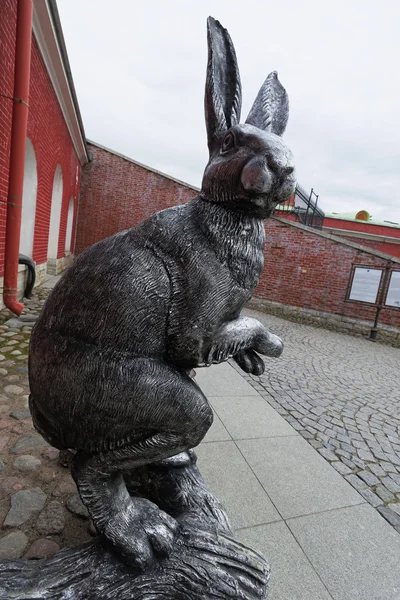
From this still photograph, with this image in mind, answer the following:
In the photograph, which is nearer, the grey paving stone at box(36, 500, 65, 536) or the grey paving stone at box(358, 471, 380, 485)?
the grey paving stone at box(36, 500, 65, 536)

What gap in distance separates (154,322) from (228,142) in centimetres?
66

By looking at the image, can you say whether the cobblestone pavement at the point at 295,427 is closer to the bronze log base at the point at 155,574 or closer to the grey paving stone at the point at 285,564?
the bronze log base at the point at 155,574

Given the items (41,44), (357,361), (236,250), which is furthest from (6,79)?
Answer: (357,361)

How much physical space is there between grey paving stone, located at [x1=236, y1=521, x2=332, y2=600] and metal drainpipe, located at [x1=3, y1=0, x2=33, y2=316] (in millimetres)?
4189

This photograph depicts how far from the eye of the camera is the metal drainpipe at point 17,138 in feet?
14.6

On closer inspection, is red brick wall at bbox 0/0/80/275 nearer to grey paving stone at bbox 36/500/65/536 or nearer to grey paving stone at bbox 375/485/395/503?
grey paving stone at bbox 36/500/65/536

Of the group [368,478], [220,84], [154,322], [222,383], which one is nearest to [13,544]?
[154,322]

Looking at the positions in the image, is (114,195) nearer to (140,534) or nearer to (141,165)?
(141,165)

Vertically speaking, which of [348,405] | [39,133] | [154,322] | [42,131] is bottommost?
[348,405]

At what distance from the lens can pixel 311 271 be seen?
995cm

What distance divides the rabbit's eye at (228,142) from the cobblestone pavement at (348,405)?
96.8 inches

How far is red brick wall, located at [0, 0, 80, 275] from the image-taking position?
188 inches

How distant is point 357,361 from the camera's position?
645cm

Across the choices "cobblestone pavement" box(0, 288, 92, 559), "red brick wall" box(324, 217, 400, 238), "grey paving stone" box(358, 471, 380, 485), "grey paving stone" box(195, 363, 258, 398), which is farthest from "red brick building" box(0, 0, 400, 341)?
"red brick wall" box(324, 217, 400, 238)
